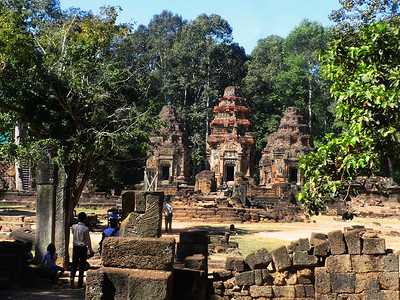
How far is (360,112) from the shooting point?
730 centimetres

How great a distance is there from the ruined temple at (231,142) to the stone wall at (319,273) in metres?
31.3

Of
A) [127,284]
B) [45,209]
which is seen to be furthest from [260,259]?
[45,209]

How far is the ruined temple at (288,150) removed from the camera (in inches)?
1465

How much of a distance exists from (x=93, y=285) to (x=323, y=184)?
448 centimetres

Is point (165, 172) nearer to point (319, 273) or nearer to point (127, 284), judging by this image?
point (319, 273)

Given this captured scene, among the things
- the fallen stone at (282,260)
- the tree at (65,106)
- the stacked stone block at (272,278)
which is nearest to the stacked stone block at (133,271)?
the stacked stone block at (272,278)

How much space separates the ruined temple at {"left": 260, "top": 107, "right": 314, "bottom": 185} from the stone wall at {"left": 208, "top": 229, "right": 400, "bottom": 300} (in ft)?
95.9

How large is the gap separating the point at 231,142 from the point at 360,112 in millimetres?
32137

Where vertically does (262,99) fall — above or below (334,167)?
above

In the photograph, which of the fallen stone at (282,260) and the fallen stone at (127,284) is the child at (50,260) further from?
the fallen stone at (282,260)

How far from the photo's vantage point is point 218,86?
51.2m

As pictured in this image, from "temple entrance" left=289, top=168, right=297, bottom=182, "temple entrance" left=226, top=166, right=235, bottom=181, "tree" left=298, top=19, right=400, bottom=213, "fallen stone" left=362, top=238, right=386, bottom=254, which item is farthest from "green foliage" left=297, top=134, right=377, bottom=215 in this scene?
"temple entrance" left=226, top=166, right=235, bottom=181

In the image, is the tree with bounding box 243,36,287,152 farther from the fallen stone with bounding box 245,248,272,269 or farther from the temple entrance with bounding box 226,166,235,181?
the fallen stone with bounding box 245,248,272,269

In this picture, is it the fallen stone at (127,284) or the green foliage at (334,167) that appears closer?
the fallen stone at (127,284)
